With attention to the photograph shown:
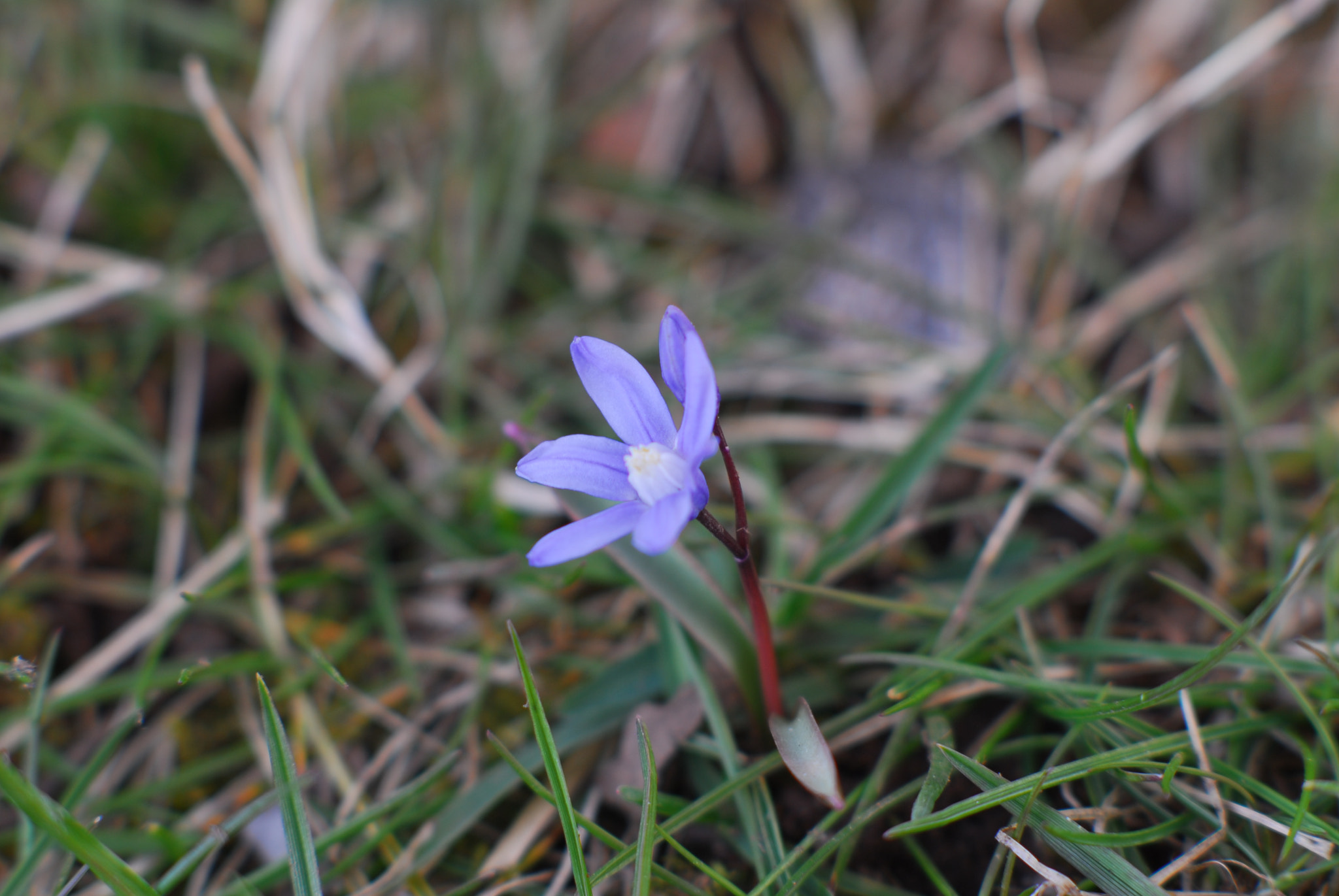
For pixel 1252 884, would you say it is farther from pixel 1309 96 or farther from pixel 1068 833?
pixel 1309 96

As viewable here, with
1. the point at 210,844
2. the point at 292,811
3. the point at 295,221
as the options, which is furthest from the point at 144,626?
the point at 295,221

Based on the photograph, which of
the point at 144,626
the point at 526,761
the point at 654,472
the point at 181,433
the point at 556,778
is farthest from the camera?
the point at 181,433

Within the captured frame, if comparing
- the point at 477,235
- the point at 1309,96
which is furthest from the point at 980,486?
the point at 1309,96

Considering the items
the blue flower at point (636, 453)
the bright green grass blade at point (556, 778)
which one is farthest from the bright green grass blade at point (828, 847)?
the blue flower at point (636, 453)

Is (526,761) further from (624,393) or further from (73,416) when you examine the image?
(73,416)

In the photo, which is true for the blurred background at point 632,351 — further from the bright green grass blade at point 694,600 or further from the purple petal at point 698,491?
the purple petal at point 698,491
